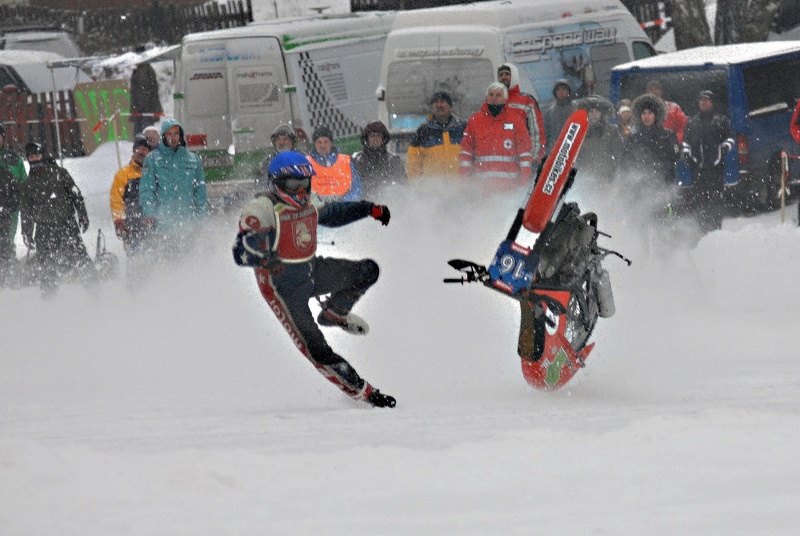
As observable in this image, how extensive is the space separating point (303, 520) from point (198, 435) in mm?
2085

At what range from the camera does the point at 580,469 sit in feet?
21.4

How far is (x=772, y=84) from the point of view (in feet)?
54.2

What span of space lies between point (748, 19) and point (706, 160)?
8084mm

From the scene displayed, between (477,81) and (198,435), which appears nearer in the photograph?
(198,435)

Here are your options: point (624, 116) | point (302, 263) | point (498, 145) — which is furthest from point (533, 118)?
point (302, 263)

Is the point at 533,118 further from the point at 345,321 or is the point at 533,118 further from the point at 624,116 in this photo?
the point at 345,321

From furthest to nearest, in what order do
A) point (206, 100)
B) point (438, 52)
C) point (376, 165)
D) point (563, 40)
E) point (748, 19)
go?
point (748, 19) < point (206, 100) < point (563, 40) < point (438, 52) < point (376, 165)

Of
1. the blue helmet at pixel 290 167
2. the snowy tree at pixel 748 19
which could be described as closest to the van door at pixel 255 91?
the blue helmet at pixel 290 167

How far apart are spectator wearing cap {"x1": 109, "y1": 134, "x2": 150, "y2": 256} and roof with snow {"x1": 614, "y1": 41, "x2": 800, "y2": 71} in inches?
221

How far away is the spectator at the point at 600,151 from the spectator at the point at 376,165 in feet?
5.38

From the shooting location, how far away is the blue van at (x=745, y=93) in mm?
15680

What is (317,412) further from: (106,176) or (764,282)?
(106,176)

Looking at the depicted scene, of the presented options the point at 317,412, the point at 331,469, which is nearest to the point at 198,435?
the point at 317,412

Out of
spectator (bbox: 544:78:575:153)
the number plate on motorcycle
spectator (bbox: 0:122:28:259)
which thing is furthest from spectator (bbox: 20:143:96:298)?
the number plate on motorcycle
